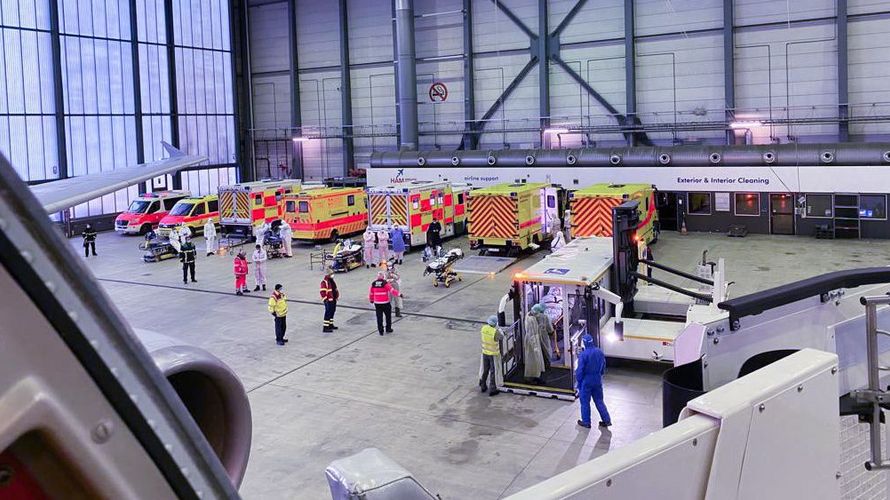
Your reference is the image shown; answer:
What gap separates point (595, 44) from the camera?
39.4m

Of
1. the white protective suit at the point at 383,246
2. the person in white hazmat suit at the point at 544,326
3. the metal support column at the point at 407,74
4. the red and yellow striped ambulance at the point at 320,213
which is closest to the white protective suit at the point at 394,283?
the person in white hazmat suit at the point at 544,326

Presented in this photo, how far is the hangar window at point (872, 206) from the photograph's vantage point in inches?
1153

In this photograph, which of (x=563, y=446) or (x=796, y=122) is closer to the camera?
(x=563, y=446)

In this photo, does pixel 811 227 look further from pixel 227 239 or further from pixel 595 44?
pixel 227 239

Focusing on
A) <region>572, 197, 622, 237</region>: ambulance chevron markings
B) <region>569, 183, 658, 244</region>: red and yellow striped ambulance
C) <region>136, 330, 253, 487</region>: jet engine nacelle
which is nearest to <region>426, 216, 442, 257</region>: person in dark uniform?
<region>569, 183, 658, 244</region>: red and yellow striped ambulance

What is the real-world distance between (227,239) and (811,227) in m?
25.6

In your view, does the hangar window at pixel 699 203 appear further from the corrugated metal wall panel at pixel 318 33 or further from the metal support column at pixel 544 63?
the corrugated metal wall panel at pixel 318 33

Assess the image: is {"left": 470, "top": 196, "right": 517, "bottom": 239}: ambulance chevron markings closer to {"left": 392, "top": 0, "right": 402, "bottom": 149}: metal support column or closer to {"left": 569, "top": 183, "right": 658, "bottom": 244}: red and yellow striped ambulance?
{"left": 569, "top": 183, "right": 658, "bottom": 244}: red and yellow striped ambulance

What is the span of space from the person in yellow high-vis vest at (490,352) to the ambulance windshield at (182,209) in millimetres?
25796

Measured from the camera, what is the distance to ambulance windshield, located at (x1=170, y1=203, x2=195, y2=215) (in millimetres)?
36000

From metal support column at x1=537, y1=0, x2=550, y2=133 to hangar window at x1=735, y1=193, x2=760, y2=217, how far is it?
11684 millimetres

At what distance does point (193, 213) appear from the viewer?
3603cm

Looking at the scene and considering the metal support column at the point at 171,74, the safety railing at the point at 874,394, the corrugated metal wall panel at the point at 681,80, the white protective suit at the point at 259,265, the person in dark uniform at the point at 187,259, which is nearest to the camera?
the safety railing at the point at 874,394

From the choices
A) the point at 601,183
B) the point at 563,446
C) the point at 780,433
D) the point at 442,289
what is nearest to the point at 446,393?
the point at 563,446
